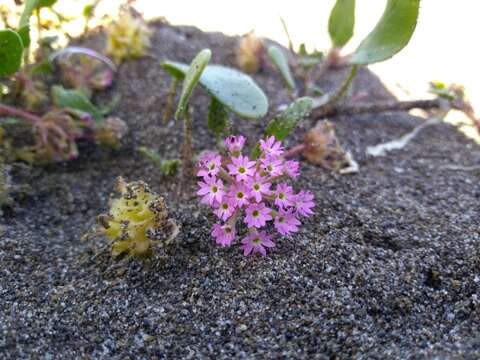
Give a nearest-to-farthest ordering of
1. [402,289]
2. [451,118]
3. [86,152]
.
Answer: [402,289] → [86,152] → [451,118]

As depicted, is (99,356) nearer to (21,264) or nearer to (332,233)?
(21,264)

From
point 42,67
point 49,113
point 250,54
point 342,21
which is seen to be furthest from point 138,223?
point 250,54

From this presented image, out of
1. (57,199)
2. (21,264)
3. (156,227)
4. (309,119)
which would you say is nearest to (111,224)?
(156,227)

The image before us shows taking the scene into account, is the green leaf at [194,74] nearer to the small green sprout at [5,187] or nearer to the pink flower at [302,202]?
the pink flower at [302,202]

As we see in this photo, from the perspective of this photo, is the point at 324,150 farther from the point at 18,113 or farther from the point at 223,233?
the point at 18,113

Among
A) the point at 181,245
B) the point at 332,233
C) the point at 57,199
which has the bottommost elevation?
the point at 57,199

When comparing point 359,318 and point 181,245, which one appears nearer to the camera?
point 359,318
